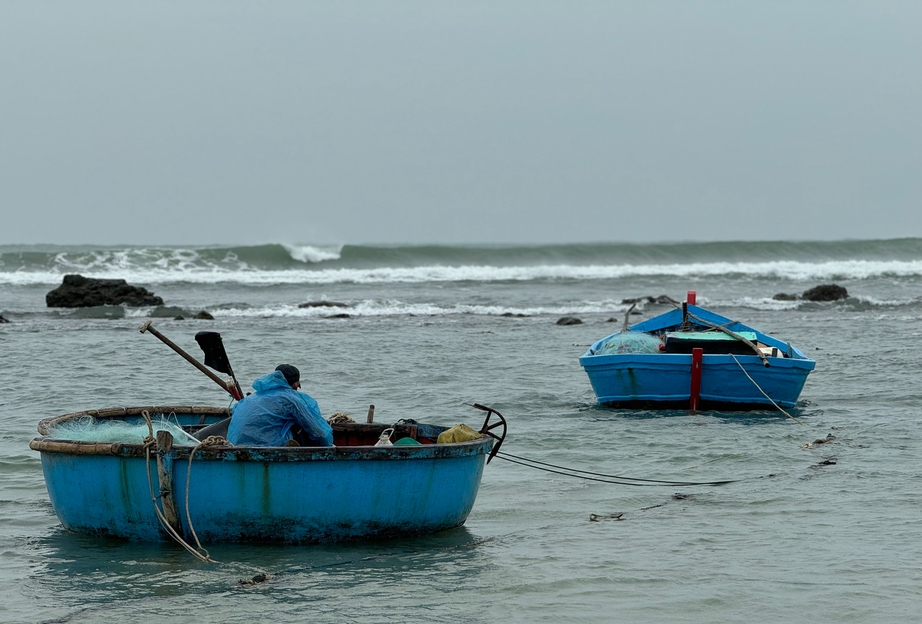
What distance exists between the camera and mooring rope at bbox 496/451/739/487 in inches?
392

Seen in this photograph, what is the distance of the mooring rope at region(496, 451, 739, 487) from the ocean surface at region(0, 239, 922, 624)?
112 millimetres

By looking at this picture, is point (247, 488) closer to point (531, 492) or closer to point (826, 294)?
point (531, 492)

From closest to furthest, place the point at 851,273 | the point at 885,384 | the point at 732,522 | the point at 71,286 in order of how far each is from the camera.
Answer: the point at 732,522, the point at 885,384, the point at 71,286, the point at 851,273

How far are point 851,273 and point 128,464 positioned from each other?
159ft

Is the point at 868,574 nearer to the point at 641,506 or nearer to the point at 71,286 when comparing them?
the point at 641,506

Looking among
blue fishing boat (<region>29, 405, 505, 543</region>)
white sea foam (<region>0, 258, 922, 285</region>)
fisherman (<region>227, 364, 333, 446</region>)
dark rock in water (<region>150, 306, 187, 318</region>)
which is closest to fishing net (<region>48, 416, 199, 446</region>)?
blue fishing boat (<region>29, 405, 505, 543</region>)

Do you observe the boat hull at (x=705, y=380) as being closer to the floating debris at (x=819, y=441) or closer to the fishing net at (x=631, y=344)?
the fishing net at (x=631, y=344)

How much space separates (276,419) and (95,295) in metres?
25.0

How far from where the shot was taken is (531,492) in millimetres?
9664

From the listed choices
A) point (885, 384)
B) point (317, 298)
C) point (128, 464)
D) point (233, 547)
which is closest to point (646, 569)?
point (233, 547)

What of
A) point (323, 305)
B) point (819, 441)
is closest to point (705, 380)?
point (819, 441)

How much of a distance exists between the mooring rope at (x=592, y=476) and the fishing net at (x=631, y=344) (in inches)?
161

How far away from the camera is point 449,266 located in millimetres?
55156

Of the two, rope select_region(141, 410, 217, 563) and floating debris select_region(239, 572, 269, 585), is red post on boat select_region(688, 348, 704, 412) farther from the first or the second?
floating debris select_region(239, 572, 269, 585)
